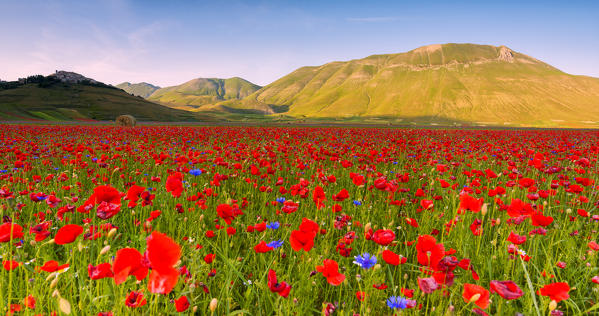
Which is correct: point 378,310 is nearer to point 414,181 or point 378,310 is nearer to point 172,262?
point 172,262

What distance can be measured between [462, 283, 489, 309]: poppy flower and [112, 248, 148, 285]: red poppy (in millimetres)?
1212

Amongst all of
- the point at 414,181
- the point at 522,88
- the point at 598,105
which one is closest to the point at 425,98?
the point at 522,88

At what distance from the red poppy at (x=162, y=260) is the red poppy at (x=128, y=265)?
0.09m

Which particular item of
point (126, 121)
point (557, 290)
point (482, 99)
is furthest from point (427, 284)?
point (482, 99)

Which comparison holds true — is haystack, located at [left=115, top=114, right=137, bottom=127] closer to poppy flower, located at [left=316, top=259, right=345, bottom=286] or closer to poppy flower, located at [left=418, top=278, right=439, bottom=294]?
poppy flower, located at [left=316, top=259, right=345, bottom=286]

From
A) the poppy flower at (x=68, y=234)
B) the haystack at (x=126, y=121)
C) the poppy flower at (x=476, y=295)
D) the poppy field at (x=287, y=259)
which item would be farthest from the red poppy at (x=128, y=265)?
the haystack at (x=126, y=121)

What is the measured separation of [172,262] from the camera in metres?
0.86

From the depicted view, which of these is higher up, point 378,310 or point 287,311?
point 287,311

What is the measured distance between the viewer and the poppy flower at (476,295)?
1120mm

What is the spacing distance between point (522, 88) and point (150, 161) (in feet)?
682

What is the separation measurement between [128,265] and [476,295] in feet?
4.31

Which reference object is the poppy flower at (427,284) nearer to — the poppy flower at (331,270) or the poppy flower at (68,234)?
the poppy flower at (331,270)

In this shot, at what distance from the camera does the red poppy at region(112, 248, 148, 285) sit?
3.04 feet

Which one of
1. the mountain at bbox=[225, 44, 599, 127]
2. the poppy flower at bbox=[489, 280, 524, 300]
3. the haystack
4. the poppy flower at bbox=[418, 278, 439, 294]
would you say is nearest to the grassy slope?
the haystack
